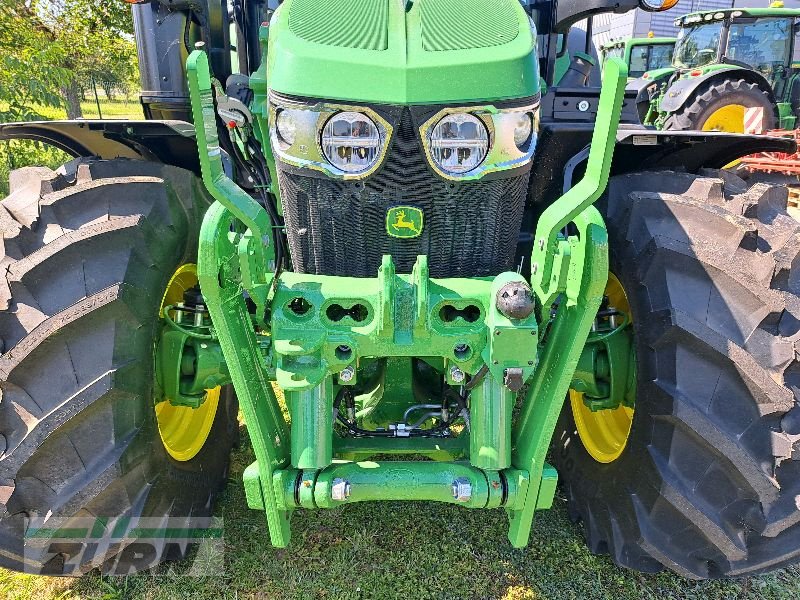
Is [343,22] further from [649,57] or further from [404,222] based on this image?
[649,57]

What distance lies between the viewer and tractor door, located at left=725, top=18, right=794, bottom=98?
11.5m

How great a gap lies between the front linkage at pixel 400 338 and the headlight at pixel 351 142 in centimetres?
29

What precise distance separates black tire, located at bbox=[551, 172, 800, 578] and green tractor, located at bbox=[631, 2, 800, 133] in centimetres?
852

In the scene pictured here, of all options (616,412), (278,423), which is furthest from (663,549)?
(278,423)

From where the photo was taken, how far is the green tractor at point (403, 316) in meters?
1.92

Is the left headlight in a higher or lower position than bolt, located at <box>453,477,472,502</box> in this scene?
higher

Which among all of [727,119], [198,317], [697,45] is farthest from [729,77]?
[198,317]

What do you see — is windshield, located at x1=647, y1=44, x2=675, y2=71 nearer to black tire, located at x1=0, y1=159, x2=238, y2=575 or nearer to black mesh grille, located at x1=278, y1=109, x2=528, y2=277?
black mesh grille, located at x1=278, y1=109, x2=528, y2=277

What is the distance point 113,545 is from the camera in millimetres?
2299

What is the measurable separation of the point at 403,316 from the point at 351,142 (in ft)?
1.80

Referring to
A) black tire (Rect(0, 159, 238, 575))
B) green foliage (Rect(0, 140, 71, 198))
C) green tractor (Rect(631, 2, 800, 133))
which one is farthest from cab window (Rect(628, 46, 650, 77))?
black tire (Rect(0, 159, 238, 575))

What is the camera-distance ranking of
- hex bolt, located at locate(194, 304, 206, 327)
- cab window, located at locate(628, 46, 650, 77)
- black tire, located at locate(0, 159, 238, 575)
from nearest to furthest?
black tire, located at locate(0, 159, 238, 575) → hex bolt, located at locate(194, 304, 206, 327) → cab window, located at locate(628, 46, 650, 77)

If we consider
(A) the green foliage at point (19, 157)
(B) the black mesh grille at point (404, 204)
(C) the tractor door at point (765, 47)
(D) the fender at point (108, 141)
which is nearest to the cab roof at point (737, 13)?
(C) the tractor door at point (765, 47)

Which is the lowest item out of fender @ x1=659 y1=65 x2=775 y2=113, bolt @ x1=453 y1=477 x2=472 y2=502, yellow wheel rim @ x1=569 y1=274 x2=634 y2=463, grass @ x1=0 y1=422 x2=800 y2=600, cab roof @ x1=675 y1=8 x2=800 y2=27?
grass @ x1=0 y1=422 x2=800 y2=600
